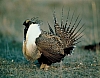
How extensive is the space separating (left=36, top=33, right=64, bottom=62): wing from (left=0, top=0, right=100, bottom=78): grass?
0.19 meters

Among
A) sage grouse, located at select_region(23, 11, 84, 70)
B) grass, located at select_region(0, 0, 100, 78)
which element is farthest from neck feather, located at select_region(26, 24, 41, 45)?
grass, located at select_region(0, 0, 100, 78)

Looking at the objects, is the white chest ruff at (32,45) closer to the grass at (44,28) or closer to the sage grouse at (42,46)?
the sage grouse at (42,46)

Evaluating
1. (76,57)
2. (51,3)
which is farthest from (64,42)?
(51,3)

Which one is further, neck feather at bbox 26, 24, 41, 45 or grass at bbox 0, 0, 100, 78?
neck feather at bbox 26, 24, 41, 45

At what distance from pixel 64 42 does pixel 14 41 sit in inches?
102

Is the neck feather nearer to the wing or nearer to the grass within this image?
the wing

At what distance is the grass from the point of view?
559 cm

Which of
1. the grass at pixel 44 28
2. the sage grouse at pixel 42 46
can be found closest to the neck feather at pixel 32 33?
the sage grouse at pixel 42 46

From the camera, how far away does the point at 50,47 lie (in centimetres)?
582

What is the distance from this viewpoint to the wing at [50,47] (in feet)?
18.9

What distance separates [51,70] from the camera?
582 cm

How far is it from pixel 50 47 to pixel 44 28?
3.73m

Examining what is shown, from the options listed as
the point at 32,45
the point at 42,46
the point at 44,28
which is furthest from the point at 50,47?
the point at 44,28

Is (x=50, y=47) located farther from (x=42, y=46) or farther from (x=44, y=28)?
(x=44, y=28)
